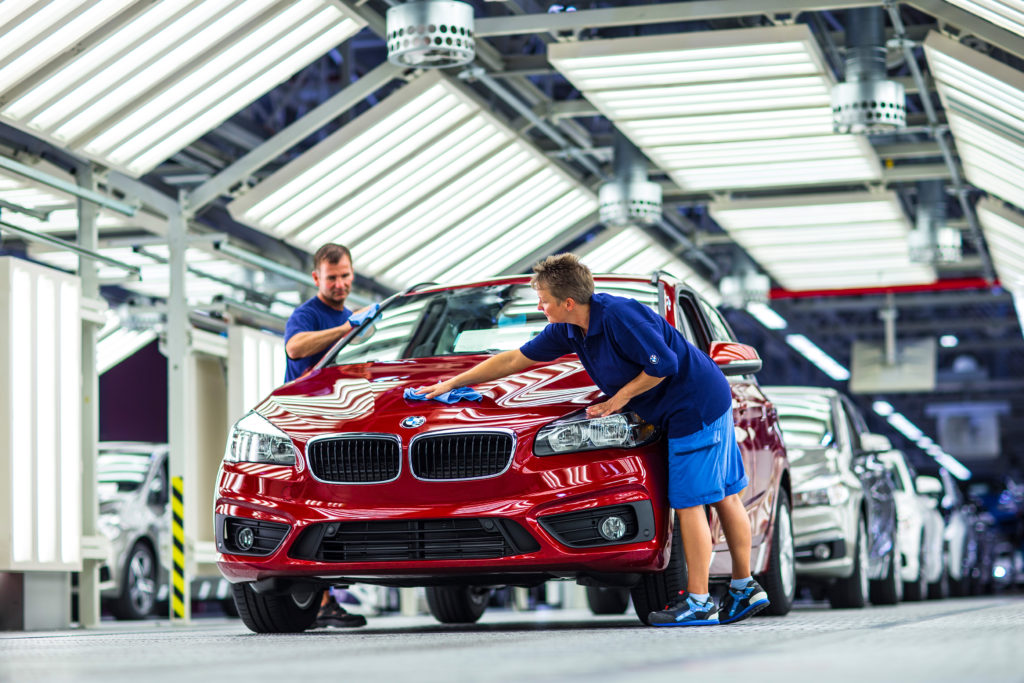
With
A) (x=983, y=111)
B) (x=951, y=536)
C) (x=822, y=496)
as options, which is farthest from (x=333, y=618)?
(x=951, y=536)

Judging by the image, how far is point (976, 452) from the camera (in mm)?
38375

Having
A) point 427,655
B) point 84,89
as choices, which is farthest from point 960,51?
point 427,655

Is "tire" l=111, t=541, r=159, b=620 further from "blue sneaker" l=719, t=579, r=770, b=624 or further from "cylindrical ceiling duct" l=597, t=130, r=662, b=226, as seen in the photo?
"blue sneaker" l=719, t=579, r=770, b=624

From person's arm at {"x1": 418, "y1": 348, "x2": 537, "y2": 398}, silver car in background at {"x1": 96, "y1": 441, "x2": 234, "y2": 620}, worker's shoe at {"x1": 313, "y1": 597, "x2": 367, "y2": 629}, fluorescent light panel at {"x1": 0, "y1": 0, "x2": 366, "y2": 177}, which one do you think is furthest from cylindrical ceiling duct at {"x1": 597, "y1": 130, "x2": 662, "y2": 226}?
person's arm at {"x1": 418, "y1": 348, "x2": 537, "y2": 398}

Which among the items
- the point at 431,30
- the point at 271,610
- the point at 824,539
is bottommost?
the point at 271,610

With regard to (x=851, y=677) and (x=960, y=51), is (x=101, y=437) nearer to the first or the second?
(x=960, y=51)

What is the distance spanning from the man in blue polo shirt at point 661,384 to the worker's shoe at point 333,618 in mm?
2064

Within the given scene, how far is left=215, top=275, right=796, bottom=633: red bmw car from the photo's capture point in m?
6.61

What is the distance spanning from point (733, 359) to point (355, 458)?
6.13ft

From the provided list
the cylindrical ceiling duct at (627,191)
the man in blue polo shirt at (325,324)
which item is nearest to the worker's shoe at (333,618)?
the man in blue polo shirt at (325,324)

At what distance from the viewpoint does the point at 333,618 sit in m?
8.53

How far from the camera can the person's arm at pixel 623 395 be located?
21.9ft

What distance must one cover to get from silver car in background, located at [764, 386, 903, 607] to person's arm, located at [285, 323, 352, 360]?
3797 millimetres

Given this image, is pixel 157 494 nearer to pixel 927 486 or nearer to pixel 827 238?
pixel 927 486
